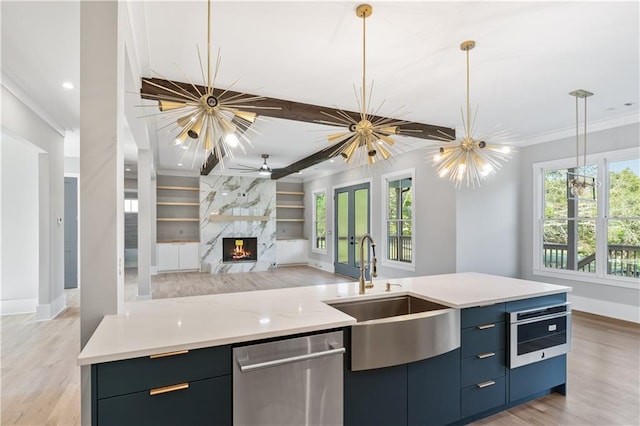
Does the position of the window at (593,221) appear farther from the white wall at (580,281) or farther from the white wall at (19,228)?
the white wall at (19,228)

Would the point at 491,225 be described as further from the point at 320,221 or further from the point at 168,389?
Result: the point at 168,389

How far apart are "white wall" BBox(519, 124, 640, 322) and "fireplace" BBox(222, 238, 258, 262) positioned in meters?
6.55

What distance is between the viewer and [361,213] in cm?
794

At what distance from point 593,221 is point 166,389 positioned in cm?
597

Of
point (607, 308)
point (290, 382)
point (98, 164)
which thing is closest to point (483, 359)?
point (290, 382)

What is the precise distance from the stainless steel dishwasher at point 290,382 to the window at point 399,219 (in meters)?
4.75

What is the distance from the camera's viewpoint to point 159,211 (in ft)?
30.8

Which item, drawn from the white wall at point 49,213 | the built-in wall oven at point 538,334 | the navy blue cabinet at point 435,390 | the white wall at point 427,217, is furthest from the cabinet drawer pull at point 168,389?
the white wall at point 427,217

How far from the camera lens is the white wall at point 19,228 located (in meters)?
5.16

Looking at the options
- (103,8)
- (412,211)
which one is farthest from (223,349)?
(412,211)

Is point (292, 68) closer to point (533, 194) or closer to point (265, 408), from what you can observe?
point (265, 408)

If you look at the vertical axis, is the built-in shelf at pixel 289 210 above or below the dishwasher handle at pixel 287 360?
above

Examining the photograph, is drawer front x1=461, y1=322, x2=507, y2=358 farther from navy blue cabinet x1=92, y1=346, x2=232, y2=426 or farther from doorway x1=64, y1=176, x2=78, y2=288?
doorway x1=64, y1=176, x2=78, y2=288

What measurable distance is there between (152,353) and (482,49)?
3.19 meters
